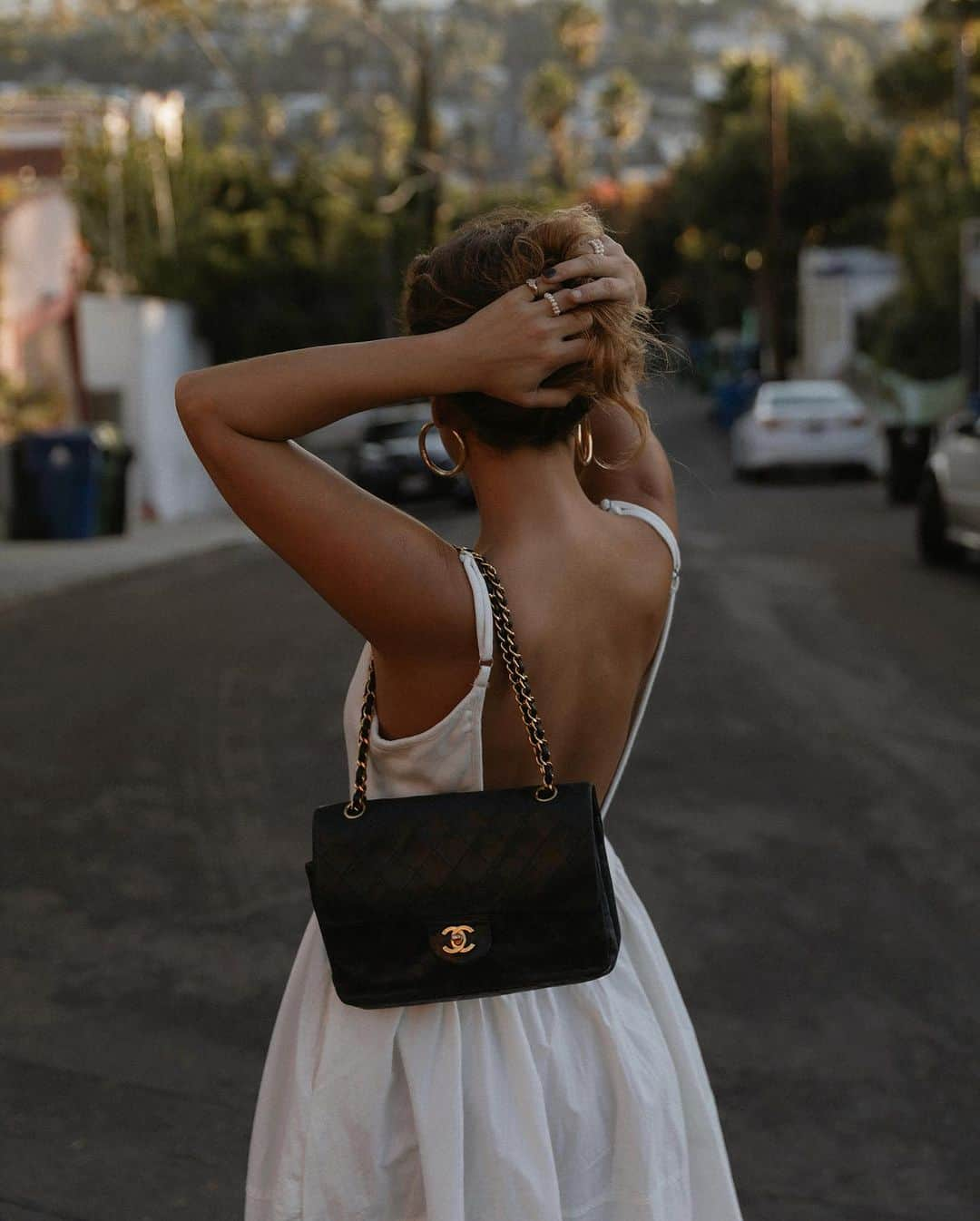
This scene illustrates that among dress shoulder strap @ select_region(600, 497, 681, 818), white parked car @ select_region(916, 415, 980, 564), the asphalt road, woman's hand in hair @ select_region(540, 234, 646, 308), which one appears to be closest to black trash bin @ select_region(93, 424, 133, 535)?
the asphalt road

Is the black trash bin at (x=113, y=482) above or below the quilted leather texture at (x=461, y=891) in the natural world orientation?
below

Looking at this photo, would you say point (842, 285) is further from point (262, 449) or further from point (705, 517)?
point (262, 449)

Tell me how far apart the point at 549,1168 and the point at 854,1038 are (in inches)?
114

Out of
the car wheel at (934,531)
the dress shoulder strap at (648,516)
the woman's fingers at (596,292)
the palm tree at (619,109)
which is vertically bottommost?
the car wheel at (934,531)

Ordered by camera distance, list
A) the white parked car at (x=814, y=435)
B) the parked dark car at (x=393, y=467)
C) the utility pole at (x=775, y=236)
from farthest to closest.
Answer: the utility pole at (x=775, y=236)
the white parked car at (x=814, y=435)
the parked dark car at (x=393, y=467)

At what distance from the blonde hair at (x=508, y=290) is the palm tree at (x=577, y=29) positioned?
289ft

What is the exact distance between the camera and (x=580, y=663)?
225 cm

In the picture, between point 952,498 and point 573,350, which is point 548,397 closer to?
point 573,350

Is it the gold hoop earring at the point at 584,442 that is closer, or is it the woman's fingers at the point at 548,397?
the woman's fingers at the point at 548,397

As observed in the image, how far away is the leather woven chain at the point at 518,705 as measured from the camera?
83.8 inches

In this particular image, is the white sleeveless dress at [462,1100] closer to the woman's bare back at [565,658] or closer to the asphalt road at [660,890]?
the woman's bare back at [565,658]

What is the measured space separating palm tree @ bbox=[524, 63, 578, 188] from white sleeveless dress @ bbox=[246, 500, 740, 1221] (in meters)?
82.6

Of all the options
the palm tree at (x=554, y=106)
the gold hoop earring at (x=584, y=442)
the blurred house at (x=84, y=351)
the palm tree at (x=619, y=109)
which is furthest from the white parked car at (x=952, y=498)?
the palm tree at (x=619, y=109)

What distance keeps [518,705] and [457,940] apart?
0.29 meters
